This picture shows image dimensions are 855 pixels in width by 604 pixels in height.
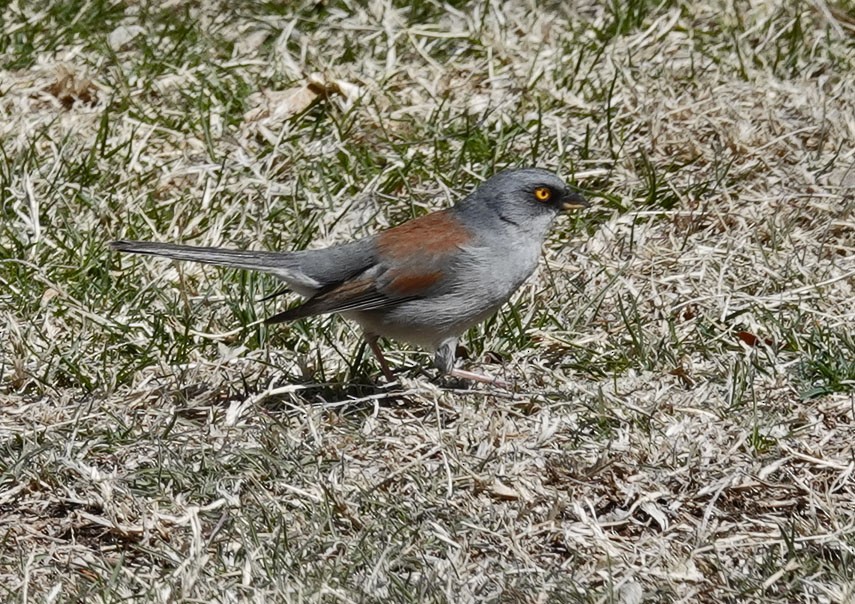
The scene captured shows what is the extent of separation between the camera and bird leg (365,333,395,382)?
19.7 ft

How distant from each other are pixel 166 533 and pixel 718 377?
94.0 inches

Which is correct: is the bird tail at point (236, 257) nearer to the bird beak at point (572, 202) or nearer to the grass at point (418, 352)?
the grass at point (418, 352)

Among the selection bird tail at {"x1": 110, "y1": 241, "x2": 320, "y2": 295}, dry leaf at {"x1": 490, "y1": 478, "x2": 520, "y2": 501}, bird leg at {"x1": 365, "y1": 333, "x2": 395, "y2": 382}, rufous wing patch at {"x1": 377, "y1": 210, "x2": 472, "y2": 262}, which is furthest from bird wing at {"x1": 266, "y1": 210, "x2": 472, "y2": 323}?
dry leaf at {"x1": 490, "y1": 478, "x2": 520, "y2": 501}

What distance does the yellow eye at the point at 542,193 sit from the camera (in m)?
6.18

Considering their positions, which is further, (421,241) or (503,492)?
(421,241)

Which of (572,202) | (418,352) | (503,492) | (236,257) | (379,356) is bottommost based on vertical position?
(418,352)

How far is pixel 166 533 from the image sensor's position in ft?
15.6

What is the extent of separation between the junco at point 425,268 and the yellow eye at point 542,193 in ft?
0.14

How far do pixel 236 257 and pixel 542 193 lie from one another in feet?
4.59

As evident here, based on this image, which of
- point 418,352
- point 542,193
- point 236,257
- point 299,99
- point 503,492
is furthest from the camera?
point 299,99

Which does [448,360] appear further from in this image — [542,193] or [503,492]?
[503,492]

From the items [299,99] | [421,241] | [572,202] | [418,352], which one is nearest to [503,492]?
[421,241]

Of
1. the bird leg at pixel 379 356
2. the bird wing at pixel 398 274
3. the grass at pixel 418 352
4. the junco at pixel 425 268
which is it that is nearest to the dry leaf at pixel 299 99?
the grass at pixel 418 352

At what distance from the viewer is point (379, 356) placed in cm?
604
